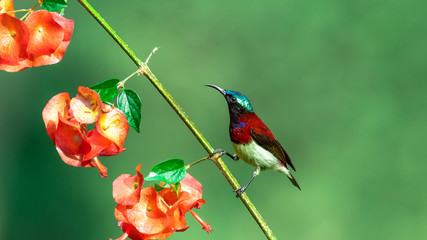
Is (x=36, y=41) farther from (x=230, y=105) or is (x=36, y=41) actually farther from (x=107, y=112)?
(x=230, y=105)

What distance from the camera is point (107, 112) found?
38 cm

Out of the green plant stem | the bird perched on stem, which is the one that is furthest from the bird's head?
the green plant stem

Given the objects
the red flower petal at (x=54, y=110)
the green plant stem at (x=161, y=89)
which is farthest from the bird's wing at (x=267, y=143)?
the red flower petal at (x=54, y=110)

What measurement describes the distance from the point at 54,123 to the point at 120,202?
86 millimetres

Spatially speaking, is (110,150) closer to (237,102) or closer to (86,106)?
(86,106)

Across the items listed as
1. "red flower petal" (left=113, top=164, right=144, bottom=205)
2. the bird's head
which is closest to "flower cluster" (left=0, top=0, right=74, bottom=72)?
"red flower petal" (left=113, top=164, right=144, bottom=205)

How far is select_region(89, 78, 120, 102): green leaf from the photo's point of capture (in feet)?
1.28

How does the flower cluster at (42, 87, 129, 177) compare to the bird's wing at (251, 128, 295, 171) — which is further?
the bird's wing at (251, 128, 295, 171)

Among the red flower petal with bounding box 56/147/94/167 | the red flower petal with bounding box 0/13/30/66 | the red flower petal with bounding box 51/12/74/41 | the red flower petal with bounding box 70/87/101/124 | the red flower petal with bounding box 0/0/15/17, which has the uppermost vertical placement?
the red flower petal with bounding box 0/0/15/17

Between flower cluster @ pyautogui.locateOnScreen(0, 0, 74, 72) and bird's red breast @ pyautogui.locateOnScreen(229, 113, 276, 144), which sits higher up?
flower cluster @ pyautogui.locateOnScreen(0, 0, 74, 72)

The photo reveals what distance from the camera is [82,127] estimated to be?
0.37 m

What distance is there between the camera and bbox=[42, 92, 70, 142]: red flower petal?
0.36 meters

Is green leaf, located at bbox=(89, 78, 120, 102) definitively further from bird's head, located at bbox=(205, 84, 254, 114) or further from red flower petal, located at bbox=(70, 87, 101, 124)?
bird's head, located at bbox=(205, 84, 254, 114)

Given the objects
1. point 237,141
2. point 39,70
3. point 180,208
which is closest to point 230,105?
point 237,141
